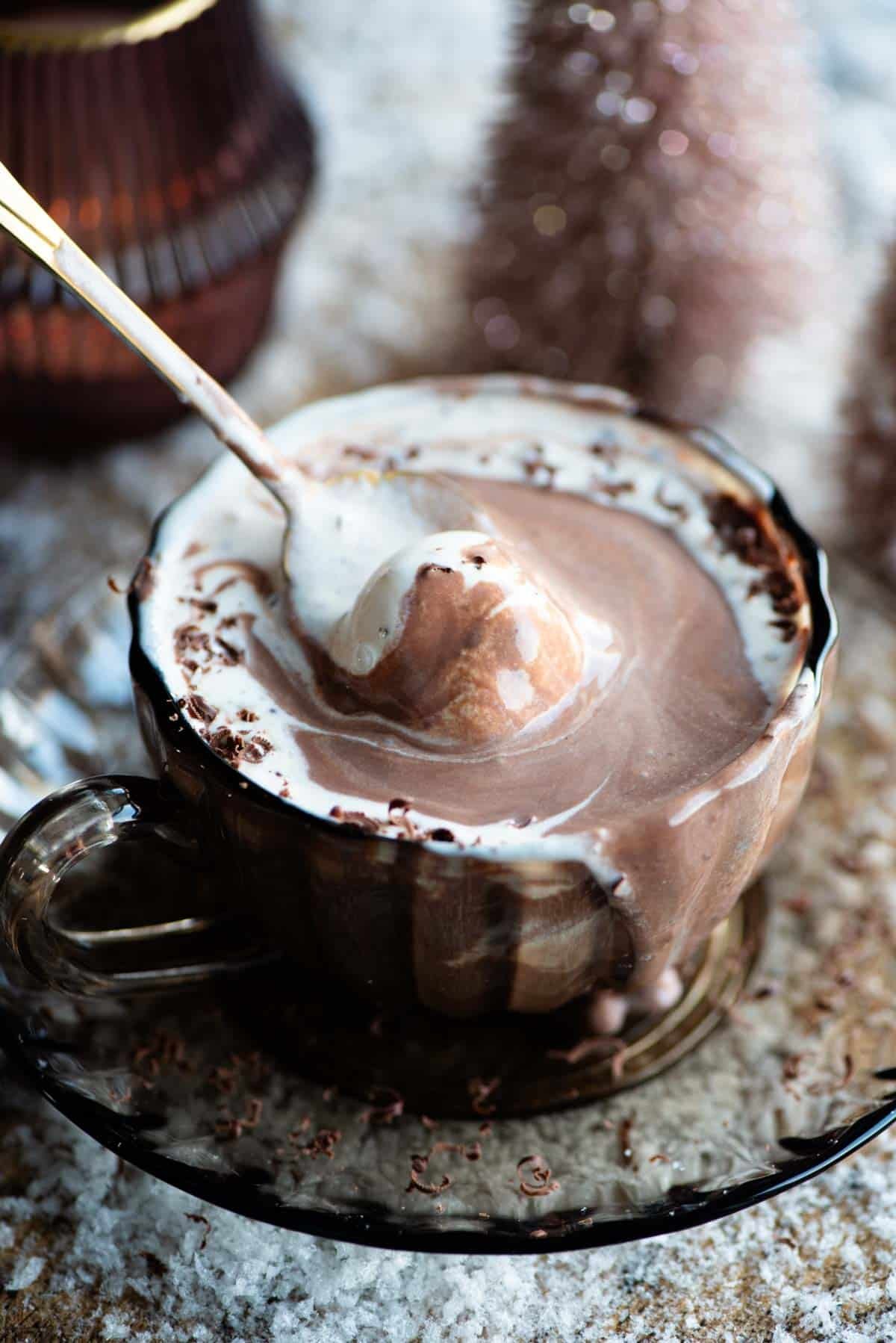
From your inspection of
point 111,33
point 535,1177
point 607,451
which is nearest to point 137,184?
point 111,33

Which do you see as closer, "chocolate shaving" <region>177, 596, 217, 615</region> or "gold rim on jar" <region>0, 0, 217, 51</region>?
"chocolate shaving" <region>177, 596, 217, 615</region>

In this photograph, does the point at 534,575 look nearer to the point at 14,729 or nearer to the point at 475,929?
the point at 475,929

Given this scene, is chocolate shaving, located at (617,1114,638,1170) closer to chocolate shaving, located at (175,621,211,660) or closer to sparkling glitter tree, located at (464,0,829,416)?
chocolate shaving, located at (175,621,211,660)

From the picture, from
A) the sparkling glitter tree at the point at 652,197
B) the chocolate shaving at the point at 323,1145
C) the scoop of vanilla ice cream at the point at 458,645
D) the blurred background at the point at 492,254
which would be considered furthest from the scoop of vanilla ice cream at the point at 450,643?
the sparkling glitter tree at the point at 652,197

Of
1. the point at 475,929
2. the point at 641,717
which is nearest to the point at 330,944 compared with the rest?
the point at 475,929

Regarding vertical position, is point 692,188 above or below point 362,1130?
above

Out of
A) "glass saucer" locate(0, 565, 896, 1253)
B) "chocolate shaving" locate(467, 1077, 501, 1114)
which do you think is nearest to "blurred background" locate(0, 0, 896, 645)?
"glass saucer" locate(0, 565, 896, 1253)
